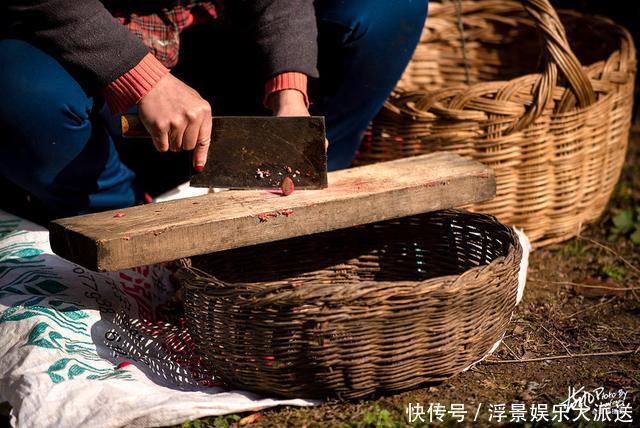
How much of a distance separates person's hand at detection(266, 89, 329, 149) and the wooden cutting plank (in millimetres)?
185

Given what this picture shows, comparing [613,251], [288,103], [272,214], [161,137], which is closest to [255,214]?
[272,214]

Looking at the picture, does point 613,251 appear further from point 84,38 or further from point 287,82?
point 84,38

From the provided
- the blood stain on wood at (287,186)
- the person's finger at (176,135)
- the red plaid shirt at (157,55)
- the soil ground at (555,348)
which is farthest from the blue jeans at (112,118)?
the soil ground at (555,348)

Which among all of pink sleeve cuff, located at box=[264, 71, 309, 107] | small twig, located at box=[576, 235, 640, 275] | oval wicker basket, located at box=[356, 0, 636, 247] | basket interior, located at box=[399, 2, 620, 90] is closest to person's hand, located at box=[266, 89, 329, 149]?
pink sleeve cuff, located at box=[264, 71, 309, 107]

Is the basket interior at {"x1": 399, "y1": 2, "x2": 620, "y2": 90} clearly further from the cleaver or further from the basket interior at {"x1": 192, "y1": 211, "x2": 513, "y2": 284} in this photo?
the cleaver

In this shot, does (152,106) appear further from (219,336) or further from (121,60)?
(219,336)

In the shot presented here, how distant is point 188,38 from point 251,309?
98 centimetres

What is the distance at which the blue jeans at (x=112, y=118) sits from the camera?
1.81 meters

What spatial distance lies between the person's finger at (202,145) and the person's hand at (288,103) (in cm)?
25

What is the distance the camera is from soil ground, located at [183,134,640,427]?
157cm

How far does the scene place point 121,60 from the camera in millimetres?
1684

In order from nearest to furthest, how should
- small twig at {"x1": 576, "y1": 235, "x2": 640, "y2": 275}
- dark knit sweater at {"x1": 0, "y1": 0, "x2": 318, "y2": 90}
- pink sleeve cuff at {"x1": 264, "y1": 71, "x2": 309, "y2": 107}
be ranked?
dark knit sweater at {"x1": 0, "y1": 0, "x2": 318, "y2": 90} < pink sleeve cuff at {"x1": 264, "y1": 71, "x2": 309, "y2": 107} < small twig at {"x1": 576, "y1": 235, "x2": 640, "y2": 275}

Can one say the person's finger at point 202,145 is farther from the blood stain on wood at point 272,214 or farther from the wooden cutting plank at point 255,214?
the blood stain on wood at point 272,214

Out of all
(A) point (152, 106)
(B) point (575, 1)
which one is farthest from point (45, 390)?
(B) point (575, 1)
